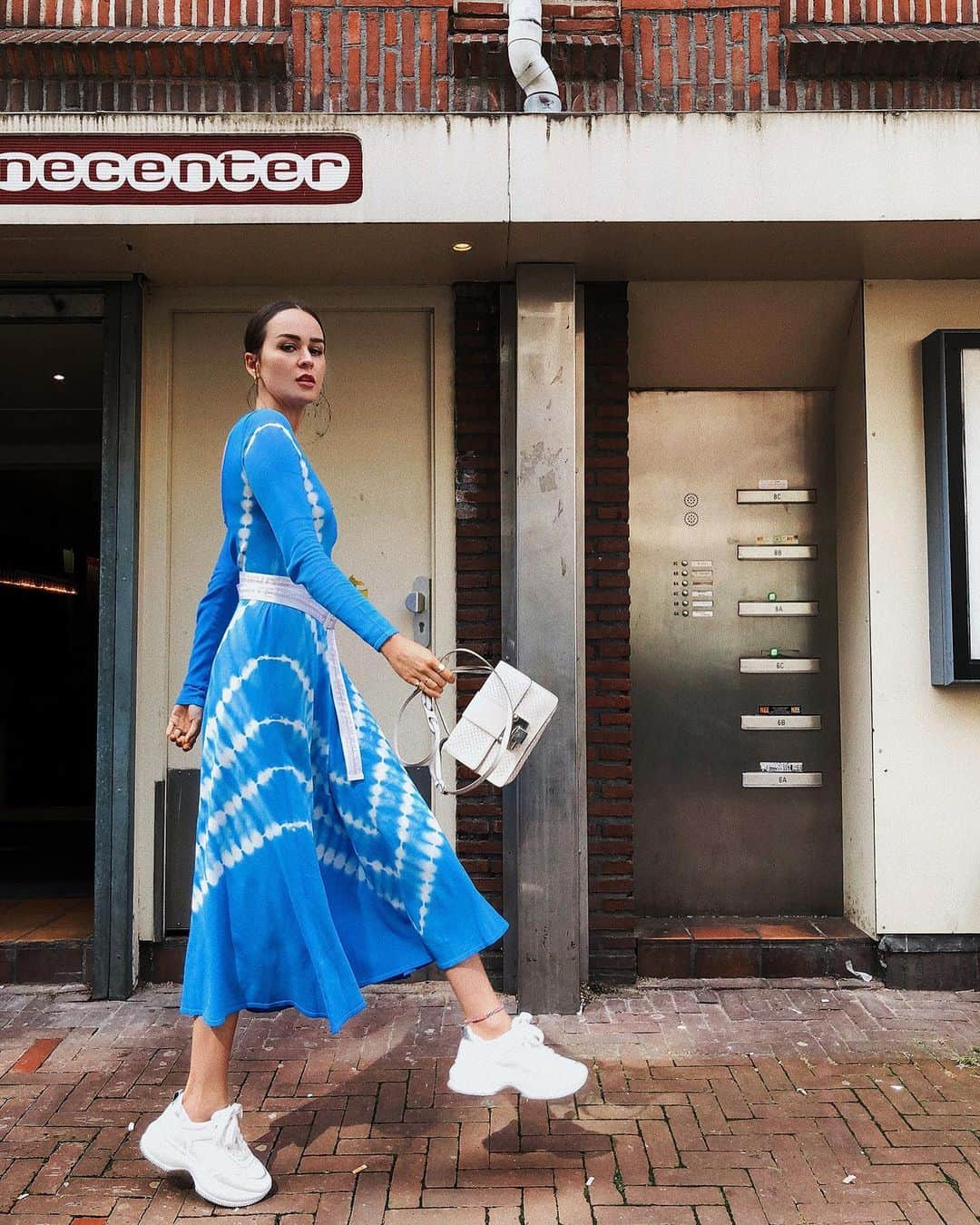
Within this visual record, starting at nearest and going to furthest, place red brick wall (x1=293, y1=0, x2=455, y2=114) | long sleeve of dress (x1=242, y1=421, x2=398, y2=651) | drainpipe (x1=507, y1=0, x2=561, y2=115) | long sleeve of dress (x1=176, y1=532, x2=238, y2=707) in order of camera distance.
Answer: long sleeve of dress (x1=242, y1=421, x2=398, y2=651), long sleeve of dress (x1=176, y1=532, x2=238, y2=707), drainpipe (x1=507, y1=0, x2=561, y2=115), red brick wall (x1=293, y1=0, x2=455, y2=114)

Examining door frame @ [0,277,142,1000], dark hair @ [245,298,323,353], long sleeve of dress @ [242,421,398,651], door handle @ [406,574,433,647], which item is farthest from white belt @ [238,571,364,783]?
door frame @ [0,277,142,1000]

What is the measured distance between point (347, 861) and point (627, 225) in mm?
2730

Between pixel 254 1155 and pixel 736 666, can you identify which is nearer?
pixel 254 1155

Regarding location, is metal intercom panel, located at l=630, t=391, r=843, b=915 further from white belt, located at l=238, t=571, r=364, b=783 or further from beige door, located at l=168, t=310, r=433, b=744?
white belt, located at l=238, t=571, r=364, b=783

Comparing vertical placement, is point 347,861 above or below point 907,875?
above

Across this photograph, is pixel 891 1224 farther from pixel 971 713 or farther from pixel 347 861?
pixel 971 713

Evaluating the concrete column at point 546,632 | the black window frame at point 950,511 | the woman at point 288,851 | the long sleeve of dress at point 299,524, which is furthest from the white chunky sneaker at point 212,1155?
the black window frame at point 950,511

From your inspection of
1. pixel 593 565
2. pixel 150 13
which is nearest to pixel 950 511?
pixel 593 565

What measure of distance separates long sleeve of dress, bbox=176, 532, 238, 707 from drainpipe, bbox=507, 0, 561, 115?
8.63ft

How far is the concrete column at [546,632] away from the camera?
170 inches

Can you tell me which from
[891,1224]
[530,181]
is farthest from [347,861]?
[530,181]

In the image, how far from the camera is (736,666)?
17.7 ft

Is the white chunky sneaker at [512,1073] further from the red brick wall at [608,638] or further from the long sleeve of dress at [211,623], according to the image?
the red brick wall at [608,638]

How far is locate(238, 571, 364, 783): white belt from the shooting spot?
288 cm
